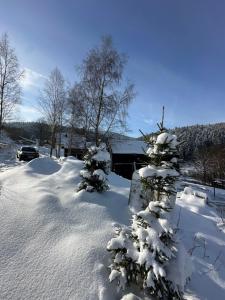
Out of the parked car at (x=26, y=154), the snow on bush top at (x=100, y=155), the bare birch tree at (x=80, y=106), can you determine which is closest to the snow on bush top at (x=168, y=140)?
the snow on bush top at (x=100, y=155)

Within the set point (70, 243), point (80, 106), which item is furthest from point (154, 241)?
point (80, 106)

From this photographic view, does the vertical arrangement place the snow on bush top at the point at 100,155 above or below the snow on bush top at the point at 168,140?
below

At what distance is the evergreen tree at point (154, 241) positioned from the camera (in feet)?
10.5

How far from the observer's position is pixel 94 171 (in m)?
6.61

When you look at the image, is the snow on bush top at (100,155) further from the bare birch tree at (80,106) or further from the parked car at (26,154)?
the parked car at (26,154)

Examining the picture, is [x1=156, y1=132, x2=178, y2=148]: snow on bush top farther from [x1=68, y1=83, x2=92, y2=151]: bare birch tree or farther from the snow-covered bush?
[x1=68, y1=83, x2=92, y2=151]: bare birch tree

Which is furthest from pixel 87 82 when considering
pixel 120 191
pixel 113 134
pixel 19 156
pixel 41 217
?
pixel 41 217

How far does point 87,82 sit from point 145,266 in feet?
50.6

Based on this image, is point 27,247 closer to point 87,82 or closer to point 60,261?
point 60,261

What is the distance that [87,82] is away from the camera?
17.1 m

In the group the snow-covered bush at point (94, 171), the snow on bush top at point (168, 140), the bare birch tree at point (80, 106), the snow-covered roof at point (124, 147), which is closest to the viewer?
the snow on bush top at point (168, 140)

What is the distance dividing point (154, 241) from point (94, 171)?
3563mm

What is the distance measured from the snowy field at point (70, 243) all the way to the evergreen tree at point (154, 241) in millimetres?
362

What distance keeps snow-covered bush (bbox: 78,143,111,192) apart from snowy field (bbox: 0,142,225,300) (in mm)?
282
